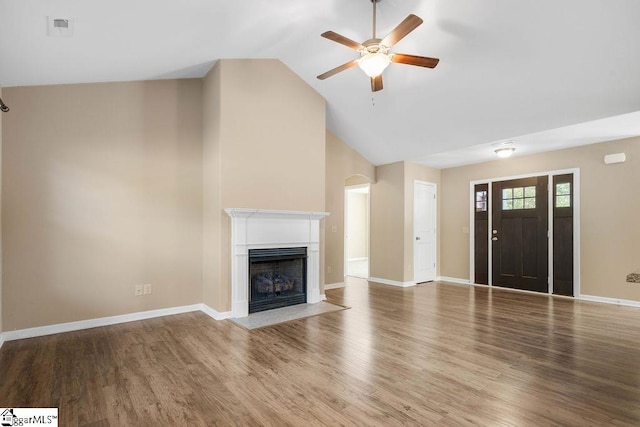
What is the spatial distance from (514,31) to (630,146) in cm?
344

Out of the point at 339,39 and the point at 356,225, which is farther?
the point at 356,225

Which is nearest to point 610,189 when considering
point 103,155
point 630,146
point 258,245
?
point 630,146

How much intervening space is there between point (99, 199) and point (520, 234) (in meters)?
6.81

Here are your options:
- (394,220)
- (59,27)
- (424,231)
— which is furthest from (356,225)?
(59,27)

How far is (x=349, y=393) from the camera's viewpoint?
7.65 feet

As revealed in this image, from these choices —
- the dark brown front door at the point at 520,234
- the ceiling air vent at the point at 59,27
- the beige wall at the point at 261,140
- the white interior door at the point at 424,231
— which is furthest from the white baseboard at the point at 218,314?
the dark brown front door at the point at 520,234

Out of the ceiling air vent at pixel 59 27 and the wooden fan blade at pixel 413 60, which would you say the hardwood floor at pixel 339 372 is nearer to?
the wooden fan blade at pixel 413 60

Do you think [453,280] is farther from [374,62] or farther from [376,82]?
[374,62]

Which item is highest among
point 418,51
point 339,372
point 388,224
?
point 418,51

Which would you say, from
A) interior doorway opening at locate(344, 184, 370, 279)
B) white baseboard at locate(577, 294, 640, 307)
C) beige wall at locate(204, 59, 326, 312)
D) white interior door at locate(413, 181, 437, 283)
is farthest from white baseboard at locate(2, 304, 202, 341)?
interior doorway opening at locate(344, 184, 370, 279)

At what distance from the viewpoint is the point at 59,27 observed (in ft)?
8.59

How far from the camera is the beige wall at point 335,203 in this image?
6.11 meters

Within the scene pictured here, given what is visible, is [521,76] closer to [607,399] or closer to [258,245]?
[607,399]

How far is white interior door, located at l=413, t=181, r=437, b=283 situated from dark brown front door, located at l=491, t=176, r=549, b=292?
120 cm
